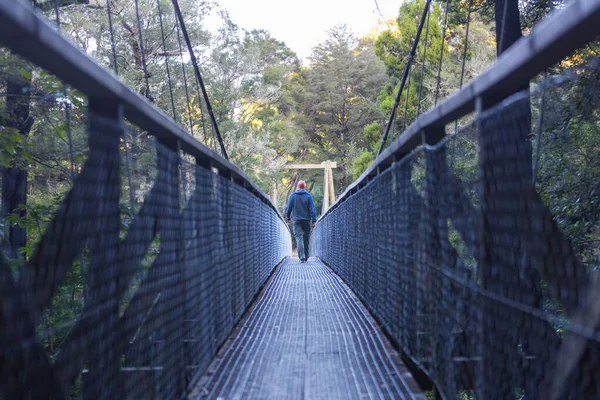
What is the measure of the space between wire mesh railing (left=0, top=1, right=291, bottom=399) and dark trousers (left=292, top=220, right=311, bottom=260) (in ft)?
26.1

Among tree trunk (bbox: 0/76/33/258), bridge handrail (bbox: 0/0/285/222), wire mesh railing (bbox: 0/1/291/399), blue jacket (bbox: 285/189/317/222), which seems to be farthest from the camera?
blue jacket (bbox: 285/189/317/222)

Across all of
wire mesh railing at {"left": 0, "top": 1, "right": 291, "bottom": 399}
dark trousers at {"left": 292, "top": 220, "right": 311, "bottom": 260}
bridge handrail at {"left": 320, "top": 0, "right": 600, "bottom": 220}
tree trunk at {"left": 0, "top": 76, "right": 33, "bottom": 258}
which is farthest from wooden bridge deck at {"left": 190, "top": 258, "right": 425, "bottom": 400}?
dark trousers at {"left": 292, "top": 220, "right": 311, "bottom": 260}

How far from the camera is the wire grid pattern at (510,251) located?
134 centimetres

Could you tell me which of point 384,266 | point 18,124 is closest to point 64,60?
point 384,266

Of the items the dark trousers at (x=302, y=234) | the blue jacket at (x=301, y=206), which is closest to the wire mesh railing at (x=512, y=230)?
the blue jacket at (x=301, y=206)

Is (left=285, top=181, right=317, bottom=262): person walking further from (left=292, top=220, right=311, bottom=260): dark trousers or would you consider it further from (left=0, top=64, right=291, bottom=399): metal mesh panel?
(left=0, top=64, right=291, bottom=399): metal mesh panel

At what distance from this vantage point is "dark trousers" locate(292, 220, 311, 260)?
11680mm

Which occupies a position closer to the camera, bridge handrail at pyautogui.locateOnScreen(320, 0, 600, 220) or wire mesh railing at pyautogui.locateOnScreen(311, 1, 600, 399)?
bridge handrail at pyautogui.locateOnScreen(320, 0, 600, 220)

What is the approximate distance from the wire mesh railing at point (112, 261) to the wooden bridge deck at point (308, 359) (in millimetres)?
164

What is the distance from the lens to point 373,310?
14.9 ft

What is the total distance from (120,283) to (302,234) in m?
9.98

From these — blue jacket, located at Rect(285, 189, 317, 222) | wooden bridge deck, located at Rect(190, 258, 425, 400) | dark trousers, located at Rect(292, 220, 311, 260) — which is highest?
blue jacket, located at Rect(285, 189, 317, 222)

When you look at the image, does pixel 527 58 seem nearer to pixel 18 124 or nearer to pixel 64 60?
pixel 64 60

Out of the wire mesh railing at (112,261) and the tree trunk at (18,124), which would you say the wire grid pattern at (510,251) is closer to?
the wire mesh railing at (112,261)
